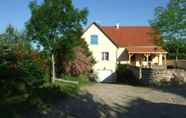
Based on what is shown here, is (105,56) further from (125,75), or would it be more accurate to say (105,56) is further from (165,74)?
(165,74)

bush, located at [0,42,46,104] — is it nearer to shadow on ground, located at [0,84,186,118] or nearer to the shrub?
shadow on ground, located at [0,84,186,118]

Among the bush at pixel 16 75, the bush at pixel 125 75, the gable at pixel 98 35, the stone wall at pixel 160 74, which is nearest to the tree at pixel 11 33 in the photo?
the gable at pixel 98 35

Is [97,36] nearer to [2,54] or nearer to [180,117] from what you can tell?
[2,54]

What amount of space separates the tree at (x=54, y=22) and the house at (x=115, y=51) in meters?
17.6

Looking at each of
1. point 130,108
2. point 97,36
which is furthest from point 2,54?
point 97,36

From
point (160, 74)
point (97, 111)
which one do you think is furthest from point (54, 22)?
point (97, 111)

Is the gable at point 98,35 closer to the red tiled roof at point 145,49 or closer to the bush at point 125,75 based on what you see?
the red tiled roof at point 145,49

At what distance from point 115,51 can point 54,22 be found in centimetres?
2083

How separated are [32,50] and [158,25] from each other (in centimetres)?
1651

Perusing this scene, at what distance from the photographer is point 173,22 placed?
42688 mm

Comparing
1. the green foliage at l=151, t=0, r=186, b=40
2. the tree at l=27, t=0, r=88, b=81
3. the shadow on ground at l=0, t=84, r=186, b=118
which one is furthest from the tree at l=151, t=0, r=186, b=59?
the shadow on ground at l=0, t=84, r=186, b=118

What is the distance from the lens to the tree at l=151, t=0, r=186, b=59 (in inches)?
1665

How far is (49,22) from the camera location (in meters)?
32.2

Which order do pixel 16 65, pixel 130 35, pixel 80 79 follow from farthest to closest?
pixel 130 35
pixel 80 79
pixel 16 65
